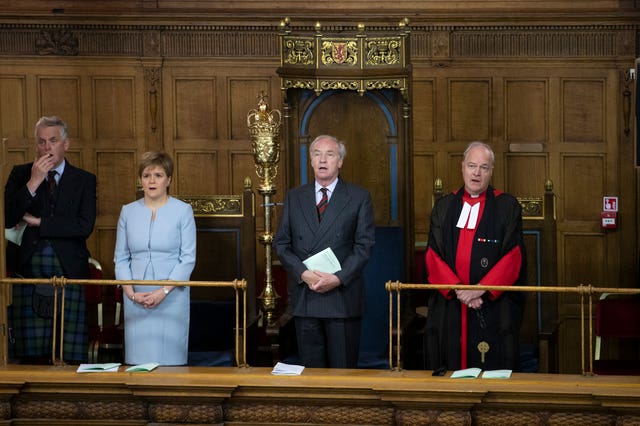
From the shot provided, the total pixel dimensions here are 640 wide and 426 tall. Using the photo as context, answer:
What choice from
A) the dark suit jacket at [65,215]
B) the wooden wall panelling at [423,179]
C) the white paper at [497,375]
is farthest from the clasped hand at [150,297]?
the wooden wall panelling at [423,179]

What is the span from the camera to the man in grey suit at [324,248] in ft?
22.1

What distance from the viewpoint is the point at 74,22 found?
33.2 feet

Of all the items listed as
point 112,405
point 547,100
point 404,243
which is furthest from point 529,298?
point 112,405

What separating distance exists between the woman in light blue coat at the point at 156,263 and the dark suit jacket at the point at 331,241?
60 centimetres

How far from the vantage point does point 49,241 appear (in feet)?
24.0

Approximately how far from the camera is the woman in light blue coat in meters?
6.86

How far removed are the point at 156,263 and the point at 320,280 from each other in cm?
102

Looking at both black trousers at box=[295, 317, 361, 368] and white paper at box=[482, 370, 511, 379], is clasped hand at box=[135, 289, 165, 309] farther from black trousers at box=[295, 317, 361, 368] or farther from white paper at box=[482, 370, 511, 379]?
white paper at box=[482, 370, 511, 379]

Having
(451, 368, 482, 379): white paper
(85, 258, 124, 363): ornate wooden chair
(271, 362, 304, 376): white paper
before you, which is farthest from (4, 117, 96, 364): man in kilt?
(451, 368, 482, 379): white paper

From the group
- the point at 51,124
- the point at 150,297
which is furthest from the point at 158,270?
the point at 51,124

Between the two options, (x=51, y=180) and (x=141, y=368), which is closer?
(x=141, y=368)

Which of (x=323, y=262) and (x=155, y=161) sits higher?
(x=155, y=161)

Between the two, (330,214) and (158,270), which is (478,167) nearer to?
(330,214)

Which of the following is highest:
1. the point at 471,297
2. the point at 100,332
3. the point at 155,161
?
the point at 155,161
